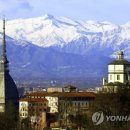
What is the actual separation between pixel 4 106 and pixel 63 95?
1909 cm

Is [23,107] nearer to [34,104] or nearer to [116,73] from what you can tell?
[34,104]

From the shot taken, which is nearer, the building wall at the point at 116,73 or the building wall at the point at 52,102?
the building wall at the point at 116,73

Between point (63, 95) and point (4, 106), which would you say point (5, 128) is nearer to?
point (4, 106)

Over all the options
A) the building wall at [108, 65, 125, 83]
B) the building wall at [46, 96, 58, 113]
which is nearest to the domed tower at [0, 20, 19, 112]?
the building wall at [108, 65, 125, 83]

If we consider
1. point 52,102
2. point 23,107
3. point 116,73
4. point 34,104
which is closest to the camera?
point 116,73

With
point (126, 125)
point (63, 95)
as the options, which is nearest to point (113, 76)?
point (63, 95)

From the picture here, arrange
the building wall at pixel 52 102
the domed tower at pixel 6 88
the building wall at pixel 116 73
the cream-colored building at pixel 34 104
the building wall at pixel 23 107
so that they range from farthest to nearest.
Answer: the cream-colored building at pixel 34 104, the building wall at pixel 52 102, the building wall at pixel 23 107, the building wall at pixel 116 73, the domed tower at pixel 6 88

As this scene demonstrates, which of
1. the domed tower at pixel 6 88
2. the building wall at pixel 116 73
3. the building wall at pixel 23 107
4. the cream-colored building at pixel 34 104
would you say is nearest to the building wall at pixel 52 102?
the cream-colored building at pixel 34 104

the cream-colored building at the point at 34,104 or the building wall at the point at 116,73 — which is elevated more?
the building wall at the point at 116,73

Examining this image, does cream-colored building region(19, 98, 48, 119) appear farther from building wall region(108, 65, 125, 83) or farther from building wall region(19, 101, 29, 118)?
building wall region(108, 65, 125, 83)

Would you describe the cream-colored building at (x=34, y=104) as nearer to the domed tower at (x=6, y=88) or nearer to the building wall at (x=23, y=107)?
the building wall at (x=23, y=107)

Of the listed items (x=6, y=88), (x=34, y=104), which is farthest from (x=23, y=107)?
(x=6, y=88)

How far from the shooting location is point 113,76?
7962 centimetres

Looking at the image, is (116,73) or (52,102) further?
(52,102)
